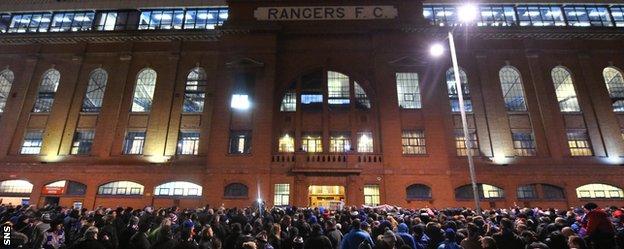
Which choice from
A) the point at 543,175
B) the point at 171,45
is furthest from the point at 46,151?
the point at 543,175

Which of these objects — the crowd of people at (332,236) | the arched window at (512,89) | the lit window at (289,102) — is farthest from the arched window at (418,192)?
the crowd of people at (332,236)

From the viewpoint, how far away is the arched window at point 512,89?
26.6 m

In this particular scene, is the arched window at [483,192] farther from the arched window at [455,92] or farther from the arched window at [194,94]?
the arched window at [194,94]

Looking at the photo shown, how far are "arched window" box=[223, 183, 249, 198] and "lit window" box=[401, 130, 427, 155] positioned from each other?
1219cm

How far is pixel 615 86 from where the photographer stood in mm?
27109

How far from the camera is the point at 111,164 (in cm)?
2555

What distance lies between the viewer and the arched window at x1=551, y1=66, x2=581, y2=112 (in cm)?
2642

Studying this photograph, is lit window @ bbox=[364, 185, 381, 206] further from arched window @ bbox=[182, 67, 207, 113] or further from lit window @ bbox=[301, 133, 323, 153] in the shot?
arched window @ bbox=[182, 67, 207, 113]

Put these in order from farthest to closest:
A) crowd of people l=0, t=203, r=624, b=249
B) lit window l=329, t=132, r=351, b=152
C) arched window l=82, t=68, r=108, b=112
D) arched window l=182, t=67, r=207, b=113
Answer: arched window l=82, t=68, r=108, b=112 < arched window l=182, t=67, r=207, b=113 < lit window l=329, t=132, r=351, b=152 < crowd of people l=0, t=203, r=624, b=249

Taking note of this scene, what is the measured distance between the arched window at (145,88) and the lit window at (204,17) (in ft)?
18.8

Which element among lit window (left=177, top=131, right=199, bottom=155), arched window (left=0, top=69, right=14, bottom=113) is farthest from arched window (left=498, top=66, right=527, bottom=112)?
arched window (left=0, top=69, right=14, bottom=113)

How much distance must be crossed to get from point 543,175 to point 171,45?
3197cm

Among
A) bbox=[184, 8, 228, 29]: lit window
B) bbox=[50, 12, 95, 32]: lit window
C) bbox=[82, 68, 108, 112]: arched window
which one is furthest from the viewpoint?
bbox=[50, 12, 95, 32]: lit window

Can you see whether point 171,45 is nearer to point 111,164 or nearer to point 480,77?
point 111,164
